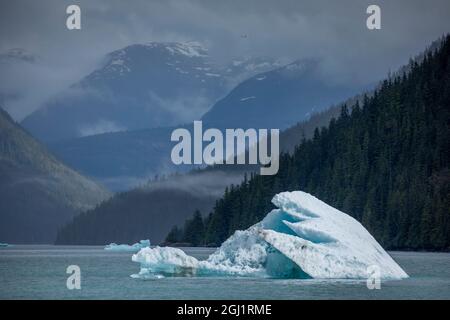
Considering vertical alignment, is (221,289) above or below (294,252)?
below

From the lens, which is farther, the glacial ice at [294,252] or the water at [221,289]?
the glacial ice at [294,252]

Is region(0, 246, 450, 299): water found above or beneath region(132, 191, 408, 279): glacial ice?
beneath

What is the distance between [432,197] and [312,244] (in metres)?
→ 109

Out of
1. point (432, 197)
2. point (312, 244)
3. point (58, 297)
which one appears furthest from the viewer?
point (432, 197)

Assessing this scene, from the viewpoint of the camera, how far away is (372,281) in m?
67.3

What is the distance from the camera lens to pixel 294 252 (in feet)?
217

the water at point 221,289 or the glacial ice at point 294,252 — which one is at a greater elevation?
the glacial ice at point 294,252

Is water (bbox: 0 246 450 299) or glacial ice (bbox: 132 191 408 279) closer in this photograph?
water (bbox: 0 246 450 299)

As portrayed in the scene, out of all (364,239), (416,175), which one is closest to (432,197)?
(416,175)

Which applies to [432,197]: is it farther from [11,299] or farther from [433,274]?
[11,299]

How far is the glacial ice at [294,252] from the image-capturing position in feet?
220

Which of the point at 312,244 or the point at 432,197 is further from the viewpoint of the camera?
the point at 432,197

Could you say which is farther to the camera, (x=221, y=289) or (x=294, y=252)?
(x=294, y=252)

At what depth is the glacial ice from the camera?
66.9m
